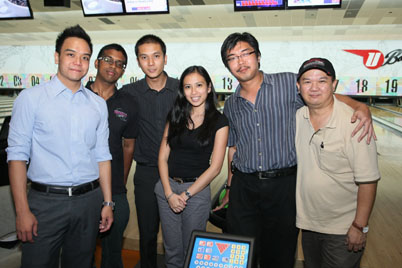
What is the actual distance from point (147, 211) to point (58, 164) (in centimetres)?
63

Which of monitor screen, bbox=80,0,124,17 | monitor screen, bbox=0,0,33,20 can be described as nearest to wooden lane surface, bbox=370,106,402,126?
monitor screen, bbox=80,0,124,17

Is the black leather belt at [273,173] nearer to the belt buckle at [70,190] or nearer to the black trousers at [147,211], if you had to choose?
the black trousers at [147,211]

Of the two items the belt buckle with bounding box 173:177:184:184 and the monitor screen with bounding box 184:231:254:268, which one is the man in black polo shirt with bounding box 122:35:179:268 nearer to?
the belt buckle with bounding box 173:177:184:184

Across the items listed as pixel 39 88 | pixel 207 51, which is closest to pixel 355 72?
pixel 207 51

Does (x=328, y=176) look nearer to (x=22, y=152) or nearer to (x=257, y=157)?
(x=257, y=157)

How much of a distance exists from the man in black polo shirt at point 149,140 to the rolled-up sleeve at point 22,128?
25.2 inches

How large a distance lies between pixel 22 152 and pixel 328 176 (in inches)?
44.2

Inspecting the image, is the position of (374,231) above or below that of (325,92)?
below

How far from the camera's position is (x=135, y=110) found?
5.57 ft

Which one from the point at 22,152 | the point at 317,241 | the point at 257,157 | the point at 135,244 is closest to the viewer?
the point at 22,152

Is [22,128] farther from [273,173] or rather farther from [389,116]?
[389,116]

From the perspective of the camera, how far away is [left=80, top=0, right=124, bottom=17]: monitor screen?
3.77 metres

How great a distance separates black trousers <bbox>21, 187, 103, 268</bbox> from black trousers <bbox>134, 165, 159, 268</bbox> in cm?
41

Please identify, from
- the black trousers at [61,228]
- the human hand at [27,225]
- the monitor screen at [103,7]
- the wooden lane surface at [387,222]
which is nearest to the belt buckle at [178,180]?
the black trousers at [61,228]
